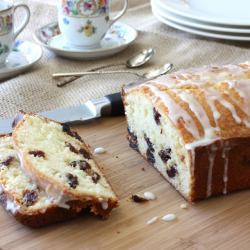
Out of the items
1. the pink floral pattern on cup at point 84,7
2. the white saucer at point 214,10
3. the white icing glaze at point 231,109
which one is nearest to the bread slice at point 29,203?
the white icing glaze at point 231,109

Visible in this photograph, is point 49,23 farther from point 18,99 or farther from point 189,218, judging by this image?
point 189,218

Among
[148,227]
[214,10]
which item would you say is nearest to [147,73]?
[214,10]

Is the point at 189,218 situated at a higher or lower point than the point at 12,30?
lower

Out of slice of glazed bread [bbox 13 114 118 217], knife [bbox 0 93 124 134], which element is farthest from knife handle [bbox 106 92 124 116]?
slice of glazed bread [bbox 13 114 118 217]

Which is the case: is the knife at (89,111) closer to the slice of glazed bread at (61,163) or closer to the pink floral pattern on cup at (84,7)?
the slice of glazed bread at (61,163)

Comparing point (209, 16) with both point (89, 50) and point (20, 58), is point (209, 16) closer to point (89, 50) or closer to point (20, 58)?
point (89, 50)

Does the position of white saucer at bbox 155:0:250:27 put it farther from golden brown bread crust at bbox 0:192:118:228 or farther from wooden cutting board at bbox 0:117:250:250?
golden brown bread crust at bbox 0:192:118:228

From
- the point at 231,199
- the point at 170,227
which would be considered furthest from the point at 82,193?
the point at 231,199
